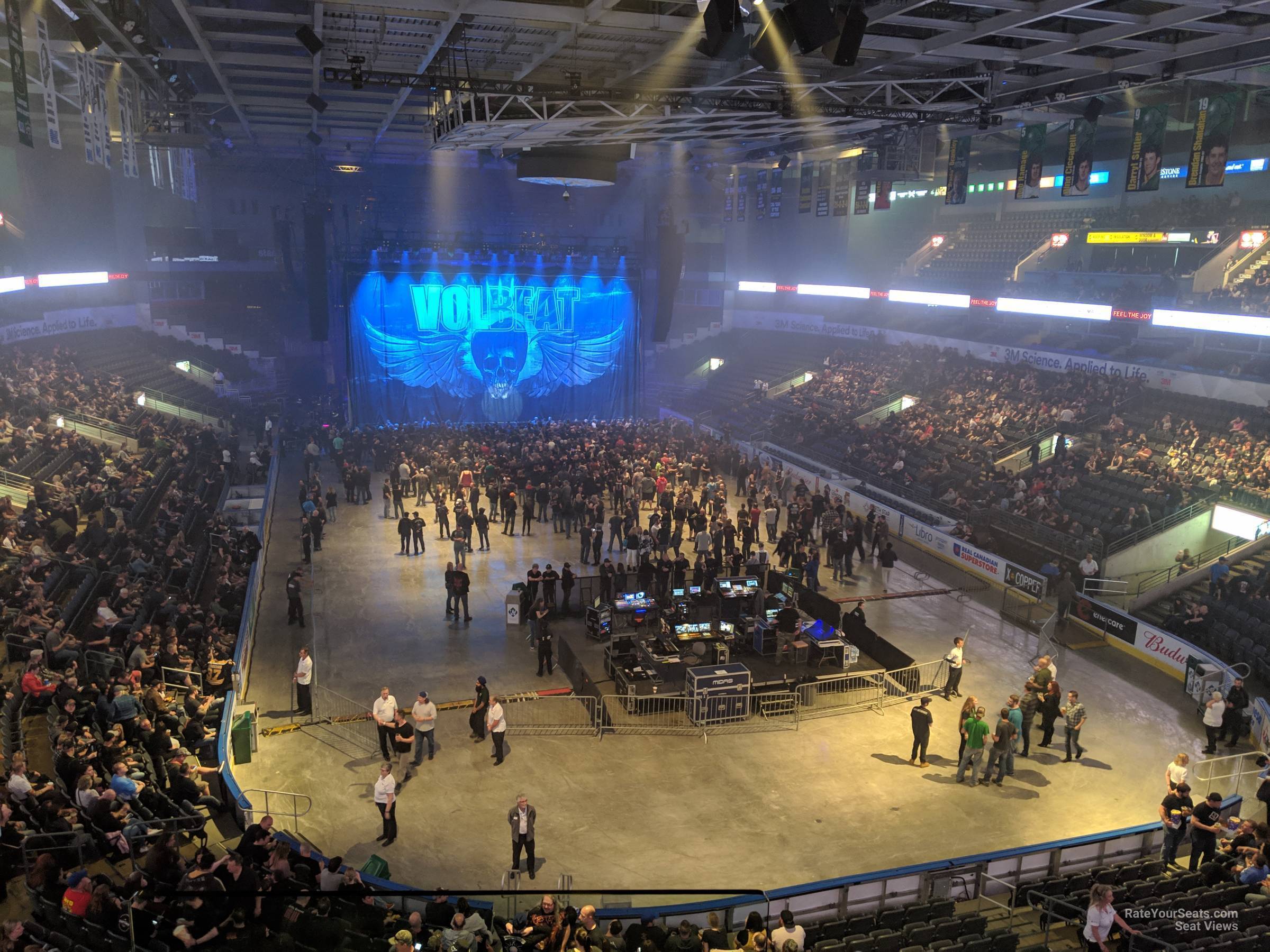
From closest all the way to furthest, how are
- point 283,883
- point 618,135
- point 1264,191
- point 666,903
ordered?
point 283,883 < point 666,903 < point 618,135 < point 1264,191

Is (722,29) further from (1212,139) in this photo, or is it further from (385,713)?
(1212,139)

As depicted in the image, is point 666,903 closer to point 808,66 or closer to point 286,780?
point 286,780

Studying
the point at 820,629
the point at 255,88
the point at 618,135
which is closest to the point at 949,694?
the point at 820,629

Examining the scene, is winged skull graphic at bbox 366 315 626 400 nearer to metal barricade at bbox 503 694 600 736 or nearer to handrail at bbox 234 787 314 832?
metal barricade at bbox 503 694 600 736

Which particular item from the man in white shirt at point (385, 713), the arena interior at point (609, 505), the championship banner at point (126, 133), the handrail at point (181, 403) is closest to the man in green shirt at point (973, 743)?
the arena interior at point (609, 505)

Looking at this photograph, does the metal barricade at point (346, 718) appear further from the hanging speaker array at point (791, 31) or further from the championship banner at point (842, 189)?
the championship banner at point (842, 189)

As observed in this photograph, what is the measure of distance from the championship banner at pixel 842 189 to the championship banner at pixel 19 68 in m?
20.9

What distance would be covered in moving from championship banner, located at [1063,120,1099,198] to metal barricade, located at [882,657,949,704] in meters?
11.4

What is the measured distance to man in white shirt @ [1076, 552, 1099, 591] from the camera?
19484mm

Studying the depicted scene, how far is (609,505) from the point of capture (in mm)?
26719

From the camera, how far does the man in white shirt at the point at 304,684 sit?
549 inches

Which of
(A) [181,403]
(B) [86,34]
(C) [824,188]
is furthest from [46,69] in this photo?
(A) [181,403]

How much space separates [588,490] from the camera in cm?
2400

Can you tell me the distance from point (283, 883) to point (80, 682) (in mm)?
5978
